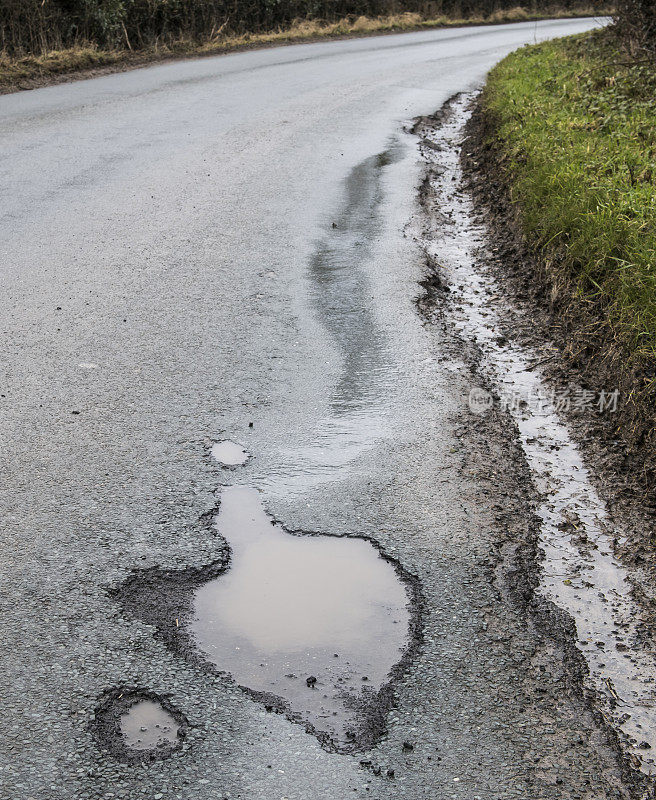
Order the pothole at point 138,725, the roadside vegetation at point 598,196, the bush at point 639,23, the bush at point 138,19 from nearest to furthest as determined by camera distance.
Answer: the pothole at point 138,725 < the roadside vegetation at point 598,196 < the bush at point 639,23 < the bush at point 138,19

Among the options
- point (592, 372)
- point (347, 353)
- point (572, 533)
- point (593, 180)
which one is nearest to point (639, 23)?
point (593, 180)

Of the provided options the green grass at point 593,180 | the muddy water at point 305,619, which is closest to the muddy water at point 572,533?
the green grass at point 593,180

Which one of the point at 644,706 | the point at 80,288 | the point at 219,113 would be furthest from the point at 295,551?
the point at 219,113

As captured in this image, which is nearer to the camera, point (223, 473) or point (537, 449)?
point (223, 473)

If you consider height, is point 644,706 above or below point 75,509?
below

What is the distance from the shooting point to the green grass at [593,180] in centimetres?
503

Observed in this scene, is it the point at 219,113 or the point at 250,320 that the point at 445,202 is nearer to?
the point at 250,320

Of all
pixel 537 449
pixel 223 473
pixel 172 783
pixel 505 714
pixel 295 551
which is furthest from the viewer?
pixel 537 449

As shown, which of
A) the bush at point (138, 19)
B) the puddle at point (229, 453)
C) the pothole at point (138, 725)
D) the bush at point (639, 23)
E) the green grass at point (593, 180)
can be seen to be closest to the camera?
the pothole at point (138, 725)

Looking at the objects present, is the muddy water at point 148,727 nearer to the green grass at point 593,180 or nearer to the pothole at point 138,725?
the pothole at point 138,725

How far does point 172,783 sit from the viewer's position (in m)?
2.30

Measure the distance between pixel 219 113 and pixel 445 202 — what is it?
180 inches

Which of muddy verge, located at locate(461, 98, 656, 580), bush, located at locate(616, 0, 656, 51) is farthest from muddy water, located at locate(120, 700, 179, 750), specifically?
bush, located at locate(616, 0, 656, 51)

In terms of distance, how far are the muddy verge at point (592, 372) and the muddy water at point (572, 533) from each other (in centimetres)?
9
